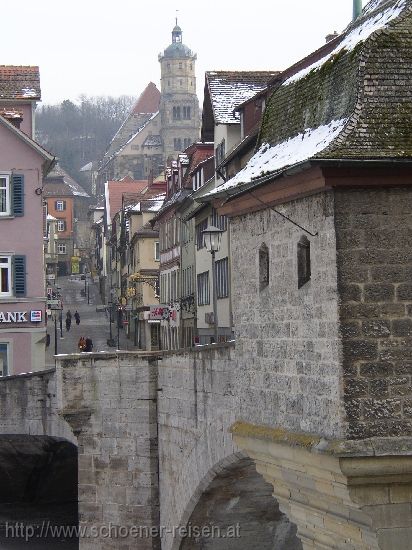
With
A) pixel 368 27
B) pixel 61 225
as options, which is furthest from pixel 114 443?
pixel 61 225

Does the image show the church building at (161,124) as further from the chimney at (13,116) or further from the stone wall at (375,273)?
the stone wall at (375,273)

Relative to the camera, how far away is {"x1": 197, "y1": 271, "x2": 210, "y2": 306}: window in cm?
4762

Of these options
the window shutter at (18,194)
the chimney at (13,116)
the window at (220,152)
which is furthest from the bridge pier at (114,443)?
A: the chimney at (13,116)

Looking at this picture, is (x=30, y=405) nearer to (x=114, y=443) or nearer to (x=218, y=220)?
(x=114, y=443)

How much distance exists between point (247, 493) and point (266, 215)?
286 inches

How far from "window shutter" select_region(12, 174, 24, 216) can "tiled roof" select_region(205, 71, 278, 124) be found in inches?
232

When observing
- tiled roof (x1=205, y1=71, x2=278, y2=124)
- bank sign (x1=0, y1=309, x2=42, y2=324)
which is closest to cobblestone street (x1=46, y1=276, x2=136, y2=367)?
bank sign (x1=0, y1=309, x2=42, y2=324)

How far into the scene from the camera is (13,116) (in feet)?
136

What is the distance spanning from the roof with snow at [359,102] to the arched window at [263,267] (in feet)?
2.26

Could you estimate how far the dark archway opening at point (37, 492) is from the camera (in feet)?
109

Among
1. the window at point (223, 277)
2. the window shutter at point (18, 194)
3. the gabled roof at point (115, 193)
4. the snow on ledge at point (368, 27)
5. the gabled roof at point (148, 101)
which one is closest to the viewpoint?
the snow on ledge at point (368, 27)

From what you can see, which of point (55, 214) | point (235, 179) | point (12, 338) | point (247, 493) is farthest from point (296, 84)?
point (55, 214)

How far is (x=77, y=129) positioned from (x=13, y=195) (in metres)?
150

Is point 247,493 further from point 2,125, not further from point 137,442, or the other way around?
point 2,125
